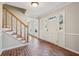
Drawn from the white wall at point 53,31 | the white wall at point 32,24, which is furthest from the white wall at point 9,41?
the white wall at point 53,31

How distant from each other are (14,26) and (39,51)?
0.57 meters

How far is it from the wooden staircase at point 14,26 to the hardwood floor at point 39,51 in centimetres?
14

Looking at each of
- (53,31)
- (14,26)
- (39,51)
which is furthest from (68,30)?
(14,26)

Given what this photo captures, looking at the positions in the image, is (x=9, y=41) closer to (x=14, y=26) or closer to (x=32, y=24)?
(x=14, y=26)

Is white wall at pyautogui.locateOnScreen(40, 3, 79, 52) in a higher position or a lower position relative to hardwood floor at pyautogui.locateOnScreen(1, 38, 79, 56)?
higher

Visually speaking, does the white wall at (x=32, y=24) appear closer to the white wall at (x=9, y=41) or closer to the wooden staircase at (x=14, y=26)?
the wooden staircase at (x=14, y=26)

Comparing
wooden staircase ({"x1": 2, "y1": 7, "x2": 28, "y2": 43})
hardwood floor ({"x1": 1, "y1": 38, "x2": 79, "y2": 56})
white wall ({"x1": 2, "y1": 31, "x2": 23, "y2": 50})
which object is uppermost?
wooden staircase ({"x1": 2, "y1": 7, "x2": 28, "y2": 43})

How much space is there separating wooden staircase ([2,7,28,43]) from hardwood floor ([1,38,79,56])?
14 centimetres

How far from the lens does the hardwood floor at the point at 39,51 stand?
189 cm

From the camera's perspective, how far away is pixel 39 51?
6.34ft

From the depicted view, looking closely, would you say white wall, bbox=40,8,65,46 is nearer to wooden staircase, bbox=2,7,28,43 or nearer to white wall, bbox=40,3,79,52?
white wall, bbox=40,3,79,52

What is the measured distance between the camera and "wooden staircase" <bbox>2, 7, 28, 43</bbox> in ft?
6.16

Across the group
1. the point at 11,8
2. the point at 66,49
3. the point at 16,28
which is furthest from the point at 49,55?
the point at 11,8

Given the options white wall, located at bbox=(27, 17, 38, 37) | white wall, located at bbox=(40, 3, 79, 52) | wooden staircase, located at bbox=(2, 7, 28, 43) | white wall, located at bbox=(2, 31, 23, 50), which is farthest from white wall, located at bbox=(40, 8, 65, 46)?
white wall, located at bbox=(2, 31, 23, 50)
